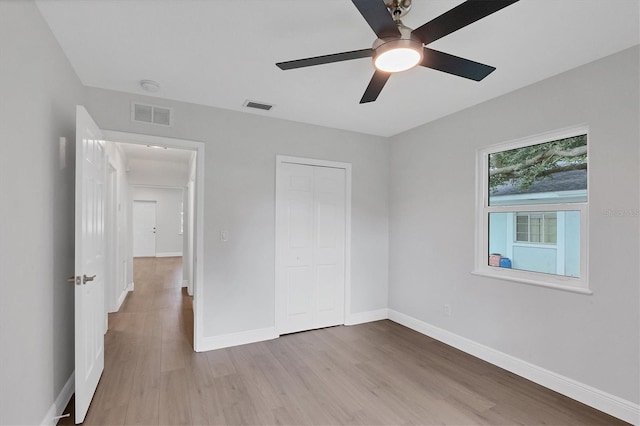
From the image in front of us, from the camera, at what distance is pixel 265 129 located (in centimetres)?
366

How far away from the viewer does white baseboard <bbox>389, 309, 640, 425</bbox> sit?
219cm

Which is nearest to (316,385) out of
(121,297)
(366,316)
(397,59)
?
(366,316)

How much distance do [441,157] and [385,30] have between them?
239 centimetres

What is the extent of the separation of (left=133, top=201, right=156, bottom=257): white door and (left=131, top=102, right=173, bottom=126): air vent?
9.33 meters

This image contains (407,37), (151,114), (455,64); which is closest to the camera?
(407,37)

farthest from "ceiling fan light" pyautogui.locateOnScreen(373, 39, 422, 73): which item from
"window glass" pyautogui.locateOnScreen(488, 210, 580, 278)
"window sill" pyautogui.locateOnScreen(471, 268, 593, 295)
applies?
"window sill" pyautogui.locateOnScreen(471, 268, 593, 295)

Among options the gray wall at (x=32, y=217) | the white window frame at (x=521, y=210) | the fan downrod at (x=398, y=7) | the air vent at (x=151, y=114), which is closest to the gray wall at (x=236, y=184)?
the air vent at (x=151, y=114)

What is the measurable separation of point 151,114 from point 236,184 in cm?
107

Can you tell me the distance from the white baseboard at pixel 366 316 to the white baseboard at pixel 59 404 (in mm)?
2855

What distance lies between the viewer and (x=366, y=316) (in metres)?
4.28

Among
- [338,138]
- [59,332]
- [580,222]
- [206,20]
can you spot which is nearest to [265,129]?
[338,138]

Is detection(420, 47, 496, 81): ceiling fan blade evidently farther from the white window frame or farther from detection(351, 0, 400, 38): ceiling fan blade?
the white window frame

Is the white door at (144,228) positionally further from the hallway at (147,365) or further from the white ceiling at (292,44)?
the white ceiling at (292,44)

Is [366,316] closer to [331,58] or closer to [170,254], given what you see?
[331,58]
